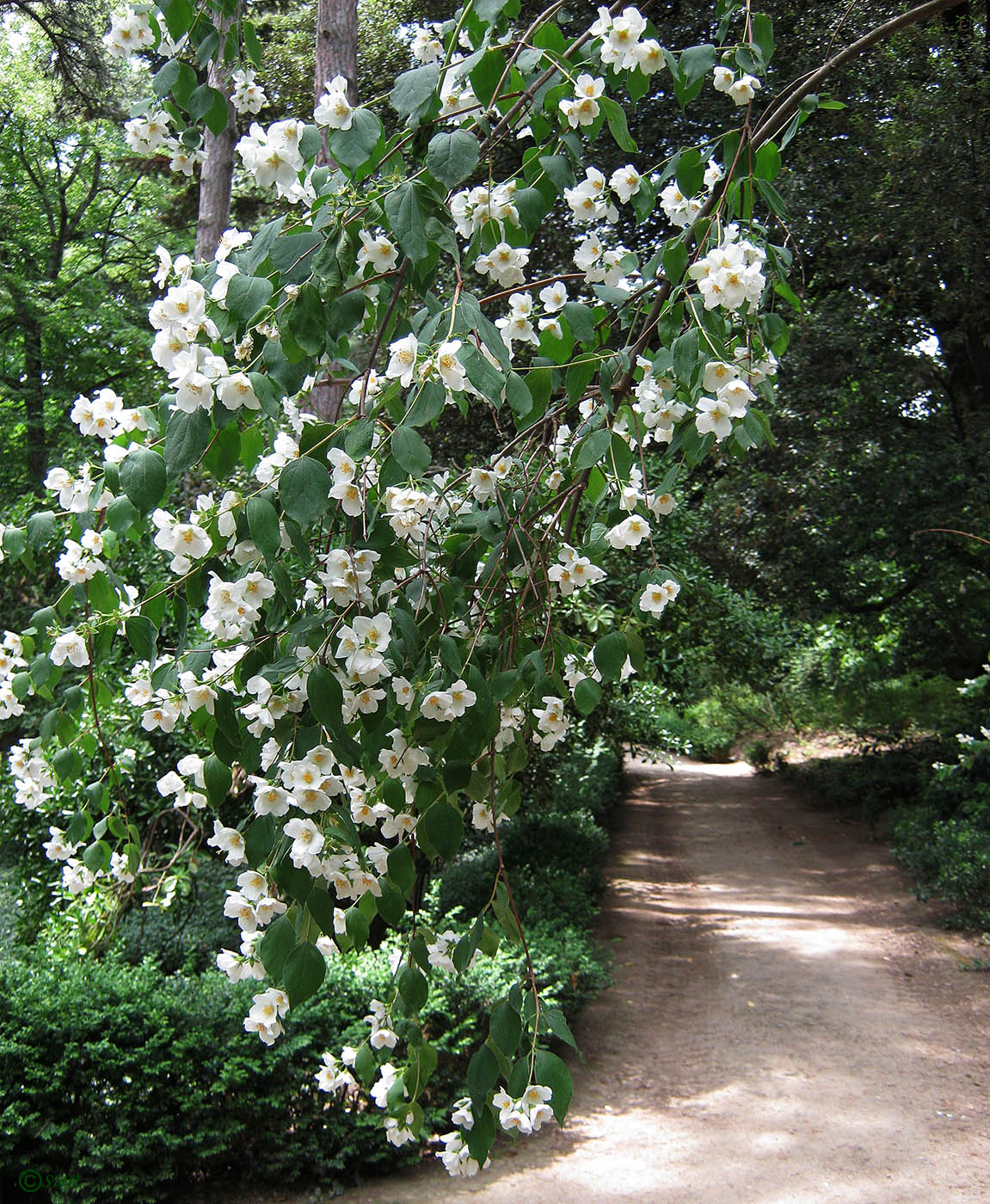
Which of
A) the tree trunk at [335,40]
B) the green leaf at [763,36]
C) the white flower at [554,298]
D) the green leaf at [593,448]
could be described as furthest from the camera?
the tree trunk at [335,40]

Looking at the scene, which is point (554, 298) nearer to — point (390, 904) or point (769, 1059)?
point (390, 904)

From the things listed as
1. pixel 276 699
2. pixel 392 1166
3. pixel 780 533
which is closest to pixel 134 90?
pixel 780 533

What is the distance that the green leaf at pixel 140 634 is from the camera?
4.35 feet

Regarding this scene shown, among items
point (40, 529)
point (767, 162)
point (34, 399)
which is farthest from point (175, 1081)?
point (34, 399)

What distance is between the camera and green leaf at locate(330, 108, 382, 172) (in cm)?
116

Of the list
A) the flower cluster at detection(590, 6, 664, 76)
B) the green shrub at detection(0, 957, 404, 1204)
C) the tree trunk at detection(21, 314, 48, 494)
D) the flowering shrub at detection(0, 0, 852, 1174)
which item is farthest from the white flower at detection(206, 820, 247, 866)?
the tree trunk at detection(21, 314, 48, 494)

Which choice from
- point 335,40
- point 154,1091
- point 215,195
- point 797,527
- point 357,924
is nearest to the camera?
point 357,924

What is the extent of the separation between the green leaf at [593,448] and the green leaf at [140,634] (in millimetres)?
649

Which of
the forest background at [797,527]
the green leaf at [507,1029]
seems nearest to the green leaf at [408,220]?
the green leaf at [507,1029]

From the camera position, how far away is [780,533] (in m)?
8.02

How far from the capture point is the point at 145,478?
1.08 m

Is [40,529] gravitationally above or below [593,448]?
below

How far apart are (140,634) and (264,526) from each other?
0.38 meters

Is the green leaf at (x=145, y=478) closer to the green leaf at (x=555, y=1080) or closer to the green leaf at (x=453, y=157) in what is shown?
the green leaf at (x=453, y=157)
